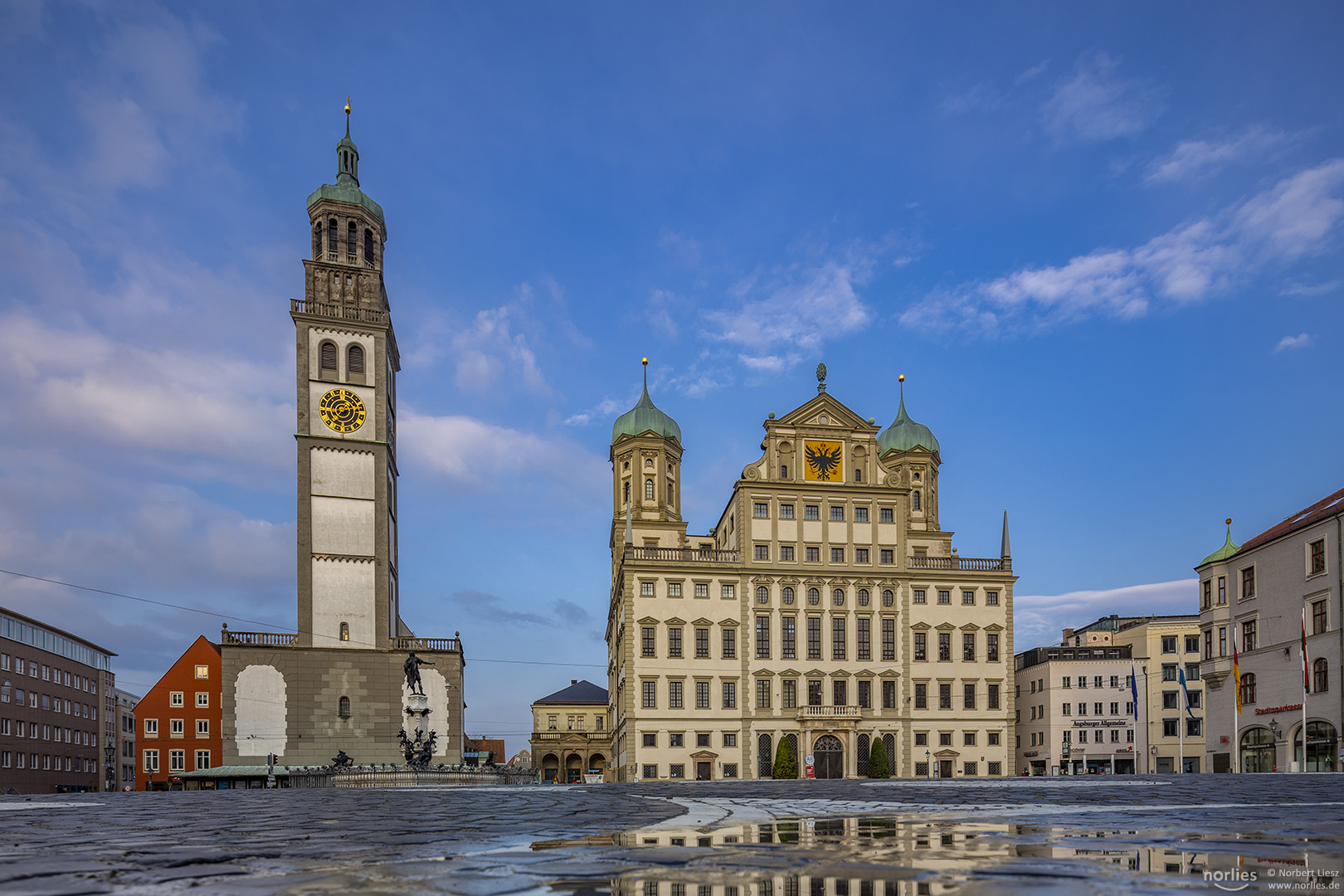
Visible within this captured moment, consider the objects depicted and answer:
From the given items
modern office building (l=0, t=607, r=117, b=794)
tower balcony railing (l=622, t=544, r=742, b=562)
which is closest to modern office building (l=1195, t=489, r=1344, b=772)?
tower balcony railing (l=622, t=544, r=742, b=562)

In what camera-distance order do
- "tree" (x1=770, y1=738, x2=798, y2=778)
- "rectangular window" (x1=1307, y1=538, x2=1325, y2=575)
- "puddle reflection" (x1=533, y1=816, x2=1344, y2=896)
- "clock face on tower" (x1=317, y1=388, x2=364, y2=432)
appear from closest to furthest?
1. "puddle reflection" (x1=533, y1=816, x2=1344, y2=896)
2. "rectangular window" (x1=1307, y1=538, x2=1325, y2=575)
3. "tree" (x1=770, y1=738, x2=798, y2=778)
4. "clock face on tower" (x1=317, y1=388, x2=364, y2=432)

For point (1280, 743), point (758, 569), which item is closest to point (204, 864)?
point (1280, 743)

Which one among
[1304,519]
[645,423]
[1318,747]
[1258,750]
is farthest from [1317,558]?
[645,423]

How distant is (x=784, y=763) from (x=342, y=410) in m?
33.4

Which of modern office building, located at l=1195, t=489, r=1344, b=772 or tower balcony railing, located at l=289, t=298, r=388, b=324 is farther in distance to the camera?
tower balcony railing, located at l=289, t=298, r=388, b=324

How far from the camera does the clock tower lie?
59625 mm

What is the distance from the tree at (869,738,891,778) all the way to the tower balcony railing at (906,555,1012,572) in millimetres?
13090

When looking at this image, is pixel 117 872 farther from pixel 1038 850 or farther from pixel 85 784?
pixel 85 784

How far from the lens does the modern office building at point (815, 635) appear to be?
62.8 meters

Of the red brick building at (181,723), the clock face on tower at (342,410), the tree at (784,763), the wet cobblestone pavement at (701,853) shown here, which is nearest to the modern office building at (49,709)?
the red brick building at (181,723)

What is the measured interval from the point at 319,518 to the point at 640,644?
20444 mm

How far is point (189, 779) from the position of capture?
5994cm

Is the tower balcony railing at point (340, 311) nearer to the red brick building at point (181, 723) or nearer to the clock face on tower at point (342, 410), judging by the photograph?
the clock face on tower at point (342, 410)

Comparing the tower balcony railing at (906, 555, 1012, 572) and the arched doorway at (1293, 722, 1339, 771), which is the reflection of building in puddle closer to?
the arched doorway at (1293, 722, 1339, 771)
